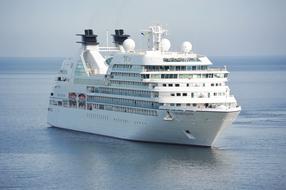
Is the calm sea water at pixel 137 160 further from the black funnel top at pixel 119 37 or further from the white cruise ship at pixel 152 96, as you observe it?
the black funnel top at pixel 119 37

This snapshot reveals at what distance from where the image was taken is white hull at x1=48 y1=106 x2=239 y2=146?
6669 centimetres

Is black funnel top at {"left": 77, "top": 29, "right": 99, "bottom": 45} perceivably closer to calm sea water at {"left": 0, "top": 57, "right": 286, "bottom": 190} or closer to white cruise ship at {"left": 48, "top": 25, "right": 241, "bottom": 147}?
white cruise ship at {"left": 48, "top": 25, "right": 241, "bottom": 147}

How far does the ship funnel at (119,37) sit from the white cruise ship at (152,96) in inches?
121

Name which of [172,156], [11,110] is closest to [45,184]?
[172,156]

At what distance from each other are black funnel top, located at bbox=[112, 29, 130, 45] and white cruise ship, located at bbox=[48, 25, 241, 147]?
3082mm

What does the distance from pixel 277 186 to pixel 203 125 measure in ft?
42.6

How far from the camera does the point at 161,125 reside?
225ft

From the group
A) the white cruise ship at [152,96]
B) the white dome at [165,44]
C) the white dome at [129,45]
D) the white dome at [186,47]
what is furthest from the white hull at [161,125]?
the white dome at [186,47]

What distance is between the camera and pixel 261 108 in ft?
336

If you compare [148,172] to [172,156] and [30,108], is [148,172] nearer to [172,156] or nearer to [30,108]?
[172,156]

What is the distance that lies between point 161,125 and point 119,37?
17536 millimetres

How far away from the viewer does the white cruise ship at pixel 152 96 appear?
67.3 metres

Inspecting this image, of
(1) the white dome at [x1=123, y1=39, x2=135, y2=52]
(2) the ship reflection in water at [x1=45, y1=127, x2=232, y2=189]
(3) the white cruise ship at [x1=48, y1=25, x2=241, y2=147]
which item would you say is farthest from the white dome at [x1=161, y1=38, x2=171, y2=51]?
(2) the ship reflection in water at [x1=45, y1=127, x2=232, y2=189]

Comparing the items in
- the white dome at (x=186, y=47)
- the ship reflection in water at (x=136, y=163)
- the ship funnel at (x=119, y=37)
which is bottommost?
the ship reflection in water at (x=136, y=163)
